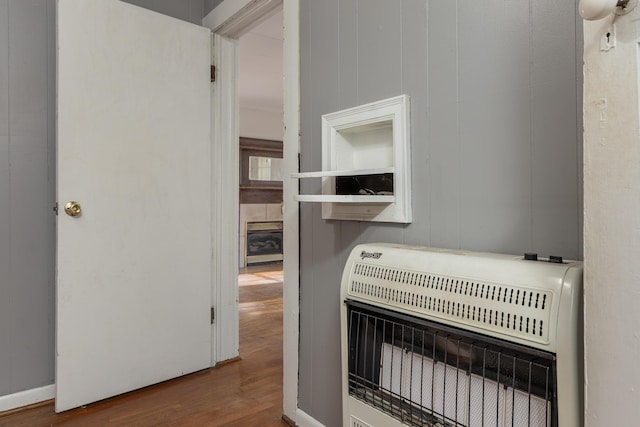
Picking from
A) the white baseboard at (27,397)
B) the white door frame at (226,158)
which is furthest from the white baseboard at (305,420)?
the white baseboard at (27,397)

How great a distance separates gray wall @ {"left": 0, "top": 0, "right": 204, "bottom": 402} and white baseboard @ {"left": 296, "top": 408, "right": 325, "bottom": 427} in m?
1.25

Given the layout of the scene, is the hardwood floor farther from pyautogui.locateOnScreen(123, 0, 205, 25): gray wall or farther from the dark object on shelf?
pyautogui.locateOnScreen(123, 0, 205, 25): gray wall

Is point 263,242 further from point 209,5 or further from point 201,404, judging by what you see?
point 201,404

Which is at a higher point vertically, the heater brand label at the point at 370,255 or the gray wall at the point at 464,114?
the gray wall at the point at 464,114

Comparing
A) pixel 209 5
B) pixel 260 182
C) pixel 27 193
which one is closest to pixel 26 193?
pixel 27 193

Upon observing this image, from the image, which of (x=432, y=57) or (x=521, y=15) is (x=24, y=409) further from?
(x=521, y=15)

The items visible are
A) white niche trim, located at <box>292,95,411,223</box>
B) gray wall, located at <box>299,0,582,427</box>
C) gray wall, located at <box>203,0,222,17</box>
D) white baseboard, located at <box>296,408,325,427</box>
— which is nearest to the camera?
gray wall, located at <box>299,0,582,427</box>

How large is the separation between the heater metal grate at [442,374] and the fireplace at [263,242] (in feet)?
14.9

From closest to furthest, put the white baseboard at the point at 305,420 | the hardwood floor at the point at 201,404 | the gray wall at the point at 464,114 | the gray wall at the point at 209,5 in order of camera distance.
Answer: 1. the gray wall at the point at 464,114
2. the white baseboard at the point at 305,420
3. the hardwood floor at the point at 201,404
4. the gray wall at the point at 209,5

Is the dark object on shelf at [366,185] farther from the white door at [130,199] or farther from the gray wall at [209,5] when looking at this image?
the gray wall at [209,5]

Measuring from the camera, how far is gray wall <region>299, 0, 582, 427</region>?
2.91 ft

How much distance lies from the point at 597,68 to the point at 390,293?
643 millimetres

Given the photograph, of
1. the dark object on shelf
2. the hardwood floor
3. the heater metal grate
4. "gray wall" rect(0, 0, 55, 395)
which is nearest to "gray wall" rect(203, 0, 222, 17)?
"gray wall" rect(0, 0, 55, 395)

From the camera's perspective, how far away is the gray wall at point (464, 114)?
89 cm
